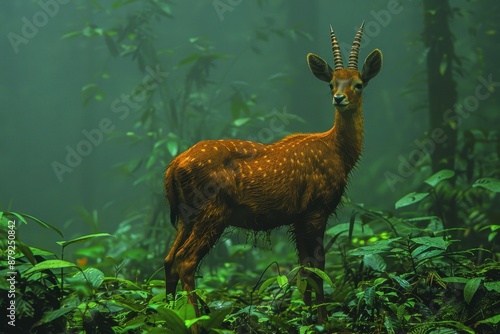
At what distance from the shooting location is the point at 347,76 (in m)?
3.32

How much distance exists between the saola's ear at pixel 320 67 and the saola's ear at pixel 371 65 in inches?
8.5

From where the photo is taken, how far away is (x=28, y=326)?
2.75 meters

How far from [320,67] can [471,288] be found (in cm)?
162

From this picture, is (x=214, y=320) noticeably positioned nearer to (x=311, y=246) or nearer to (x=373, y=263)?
(x=311, y=246)

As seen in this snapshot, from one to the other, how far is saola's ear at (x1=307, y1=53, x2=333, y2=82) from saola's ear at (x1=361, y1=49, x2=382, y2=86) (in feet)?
0.71

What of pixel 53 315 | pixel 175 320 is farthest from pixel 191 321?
pixel 53 315

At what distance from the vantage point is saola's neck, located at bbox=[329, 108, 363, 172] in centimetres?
343

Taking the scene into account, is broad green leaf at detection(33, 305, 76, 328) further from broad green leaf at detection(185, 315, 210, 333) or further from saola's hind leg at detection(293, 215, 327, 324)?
saola's hind leg at detection(293, 215, 327, 324)

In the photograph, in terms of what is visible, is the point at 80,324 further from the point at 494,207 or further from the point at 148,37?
the point at 494,207

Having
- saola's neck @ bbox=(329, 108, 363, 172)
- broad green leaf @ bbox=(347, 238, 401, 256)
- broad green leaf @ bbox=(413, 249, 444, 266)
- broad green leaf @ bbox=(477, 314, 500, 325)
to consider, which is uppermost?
saola's neck @ bbox=(329, 108, 363, 172)

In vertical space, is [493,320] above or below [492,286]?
below

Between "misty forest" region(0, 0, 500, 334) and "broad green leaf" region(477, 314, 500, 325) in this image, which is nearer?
"broad green leaf" region(477, 314, 500, 325)

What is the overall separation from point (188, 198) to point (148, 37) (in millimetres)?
4905

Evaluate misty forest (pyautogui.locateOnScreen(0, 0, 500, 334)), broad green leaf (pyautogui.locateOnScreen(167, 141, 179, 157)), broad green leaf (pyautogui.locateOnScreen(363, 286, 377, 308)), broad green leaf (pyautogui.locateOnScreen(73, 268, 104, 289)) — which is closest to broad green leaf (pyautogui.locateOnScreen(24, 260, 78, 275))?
misty forest (pyautogui.locateOnScreen(0, 0, 500, 334))
